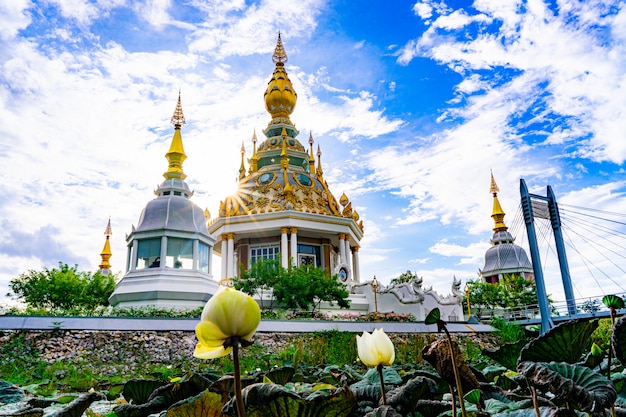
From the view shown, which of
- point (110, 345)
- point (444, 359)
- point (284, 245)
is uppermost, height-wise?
point (284, 245)

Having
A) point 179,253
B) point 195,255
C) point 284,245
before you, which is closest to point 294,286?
point 195,255

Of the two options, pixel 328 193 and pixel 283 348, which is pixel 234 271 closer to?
pixel 328 193

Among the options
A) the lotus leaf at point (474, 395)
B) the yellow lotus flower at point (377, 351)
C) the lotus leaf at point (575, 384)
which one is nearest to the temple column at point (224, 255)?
the yellow lotus flower at point (377, 351)

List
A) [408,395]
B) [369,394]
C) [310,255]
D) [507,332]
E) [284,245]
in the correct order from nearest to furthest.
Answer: [408,395], [369,394], [507,332], [284,245], [310,255]

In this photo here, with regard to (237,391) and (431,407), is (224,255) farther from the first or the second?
(237,391)

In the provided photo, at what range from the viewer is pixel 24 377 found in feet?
30.2

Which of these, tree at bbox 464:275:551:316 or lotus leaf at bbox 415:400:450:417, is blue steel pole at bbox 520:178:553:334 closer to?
tree at bbox 464:275:551:316

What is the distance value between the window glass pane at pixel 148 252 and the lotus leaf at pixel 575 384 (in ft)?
58.8

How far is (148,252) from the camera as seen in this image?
719 inches

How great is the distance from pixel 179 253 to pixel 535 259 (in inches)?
557

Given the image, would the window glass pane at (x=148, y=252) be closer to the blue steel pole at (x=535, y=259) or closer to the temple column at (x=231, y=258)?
the temple column at (x=231, y=258)

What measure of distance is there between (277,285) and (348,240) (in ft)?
37.3

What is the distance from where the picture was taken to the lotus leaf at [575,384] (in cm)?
136

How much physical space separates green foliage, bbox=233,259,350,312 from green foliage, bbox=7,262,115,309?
1368 cm
